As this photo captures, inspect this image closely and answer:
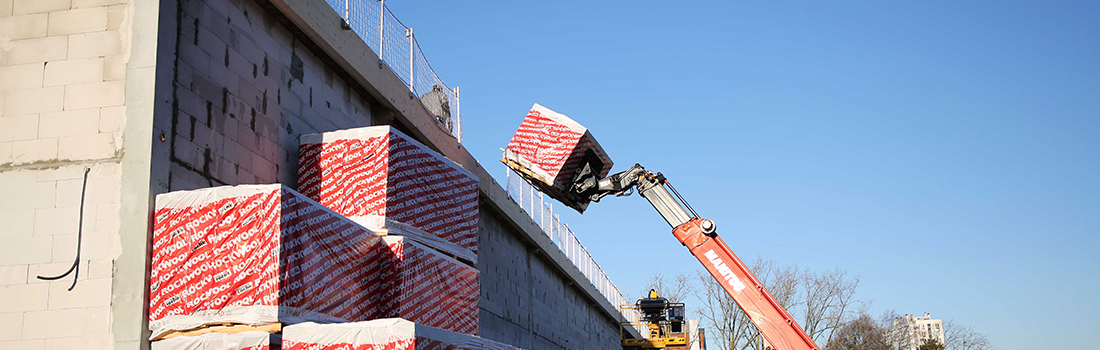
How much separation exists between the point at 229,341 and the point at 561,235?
59.0ft

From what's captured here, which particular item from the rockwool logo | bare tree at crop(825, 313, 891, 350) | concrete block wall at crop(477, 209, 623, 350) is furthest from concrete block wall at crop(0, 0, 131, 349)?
bare tree at crop(825, 313, 891, 350)

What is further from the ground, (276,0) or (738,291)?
(276,0)

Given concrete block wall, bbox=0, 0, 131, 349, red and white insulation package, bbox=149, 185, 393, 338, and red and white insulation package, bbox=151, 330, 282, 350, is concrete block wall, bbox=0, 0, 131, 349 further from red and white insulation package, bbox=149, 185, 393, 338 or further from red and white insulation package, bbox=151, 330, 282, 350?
red and white insulation package, bbox=151, 330, 282, 350

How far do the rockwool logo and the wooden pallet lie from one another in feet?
21.8

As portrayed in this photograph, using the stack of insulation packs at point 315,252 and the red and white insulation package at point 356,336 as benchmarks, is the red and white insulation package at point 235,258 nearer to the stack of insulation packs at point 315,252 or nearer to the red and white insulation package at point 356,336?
the stack of insulation packs at point 315,252

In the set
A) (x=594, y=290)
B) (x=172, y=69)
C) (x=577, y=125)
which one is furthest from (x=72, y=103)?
(x=594, y=290)

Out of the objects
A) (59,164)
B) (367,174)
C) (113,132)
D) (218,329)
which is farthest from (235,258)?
(367,174)

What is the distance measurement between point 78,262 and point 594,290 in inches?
917

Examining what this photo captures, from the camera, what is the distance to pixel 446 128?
15.6m

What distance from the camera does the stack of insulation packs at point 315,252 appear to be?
303 inches

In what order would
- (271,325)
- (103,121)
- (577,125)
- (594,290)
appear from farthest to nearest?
1. (594,290)
2. (577,125)
3. (103,121)
4. (271,325)

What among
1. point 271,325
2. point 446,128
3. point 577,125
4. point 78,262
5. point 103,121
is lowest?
point 271,325

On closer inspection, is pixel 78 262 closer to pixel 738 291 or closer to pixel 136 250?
pixel 136 250

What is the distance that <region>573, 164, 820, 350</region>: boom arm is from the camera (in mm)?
12328
